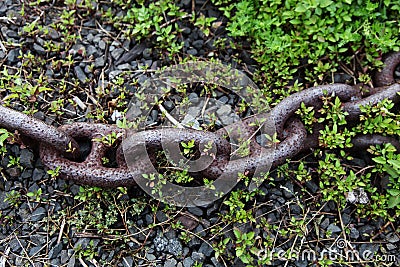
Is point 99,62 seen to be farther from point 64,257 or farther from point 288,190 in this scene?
point 288,190

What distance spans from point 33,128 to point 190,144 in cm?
81

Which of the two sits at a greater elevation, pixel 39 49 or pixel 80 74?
pixel 39 49

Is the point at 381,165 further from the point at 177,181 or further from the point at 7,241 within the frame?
the point at 7,241

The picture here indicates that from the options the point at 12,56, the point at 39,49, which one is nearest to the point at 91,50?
the point at 39,49

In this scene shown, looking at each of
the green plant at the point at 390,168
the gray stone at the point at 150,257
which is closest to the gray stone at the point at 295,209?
the green plant at the point at 390,168

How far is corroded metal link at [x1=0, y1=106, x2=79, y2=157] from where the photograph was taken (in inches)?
107

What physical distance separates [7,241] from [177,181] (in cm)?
100

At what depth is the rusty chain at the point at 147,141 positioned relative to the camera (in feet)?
9.03

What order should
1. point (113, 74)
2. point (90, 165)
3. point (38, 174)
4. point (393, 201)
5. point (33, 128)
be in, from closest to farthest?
point (33, 128)
point (90, 165)
point (393, 201)
point (38, 174)
point (113, 74)

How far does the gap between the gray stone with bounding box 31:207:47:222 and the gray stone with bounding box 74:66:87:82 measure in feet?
2.79

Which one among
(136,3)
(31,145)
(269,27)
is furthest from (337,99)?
(31,145)

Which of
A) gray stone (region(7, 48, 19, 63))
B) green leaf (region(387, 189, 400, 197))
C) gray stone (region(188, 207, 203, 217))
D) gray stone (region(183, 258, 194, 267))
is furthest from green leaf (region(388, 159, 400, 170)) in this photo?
gray stone (region(7, 48, 19, 63))

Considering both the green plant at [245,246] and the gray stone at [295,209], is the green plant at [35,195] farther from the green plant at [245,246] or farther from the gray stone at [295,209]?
the gray stone at [295,209]

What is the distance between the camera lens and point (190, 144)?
277cm
